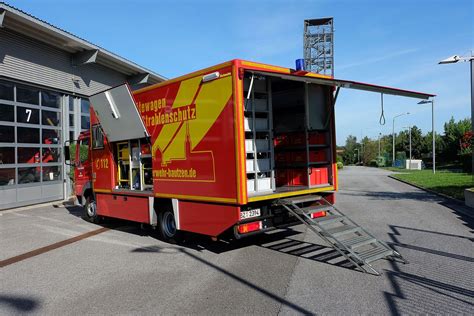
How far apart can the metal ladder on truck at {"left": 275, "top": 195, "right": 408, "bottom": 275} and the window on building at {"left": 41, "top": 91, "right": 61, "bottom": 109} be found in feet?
41.8

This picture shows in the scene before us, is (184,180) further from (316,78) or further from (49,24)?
(49,24)

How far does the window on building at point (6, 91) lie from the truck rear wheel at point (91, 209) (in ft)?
19.2

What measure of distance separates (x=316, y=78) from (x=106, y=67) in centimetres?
1532

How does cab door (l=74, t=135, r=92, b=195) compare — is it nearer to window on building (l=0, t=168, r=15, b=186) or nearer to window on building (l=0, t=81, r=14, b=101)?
window on building (l=0, t=168, r=15, b=186)

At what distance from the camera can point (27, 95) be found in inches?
605

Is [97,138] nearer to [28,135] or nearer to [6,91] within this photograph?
[6,91]

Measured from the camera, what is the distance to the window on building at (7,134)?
14117 millimetres

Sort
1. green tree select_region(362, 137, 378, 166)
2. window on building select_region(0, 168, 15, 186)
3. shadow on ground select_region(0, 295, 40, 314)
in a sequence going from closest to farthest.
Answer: shadow on ground select_region(0, 295, 40, 314) < window on building select_region(0, 168, 15, 186) < green tree select_region(362, 137, 378, 166)

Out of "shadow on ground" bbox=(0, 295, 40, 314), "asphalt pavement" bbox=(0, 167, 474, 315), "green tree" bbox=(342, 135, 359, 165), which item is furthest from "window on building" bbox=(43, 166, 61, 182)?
"green tree" bbox=(342, 135, 359, 165)

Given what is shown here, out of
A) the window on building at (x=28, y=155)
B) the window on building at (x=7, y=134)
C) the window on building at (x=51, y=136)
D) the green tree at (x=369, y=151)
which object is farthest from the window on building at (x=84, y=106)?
the green tree at (x=369, y=151)

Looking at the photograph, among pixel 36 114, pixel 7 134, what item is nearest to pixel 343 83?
pixel 7 134

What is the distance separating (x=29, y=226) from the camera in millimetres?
10859

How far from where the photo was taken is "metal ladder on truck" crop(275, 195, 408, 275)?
598cm

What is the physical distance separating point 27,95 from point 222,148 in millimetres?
11852
